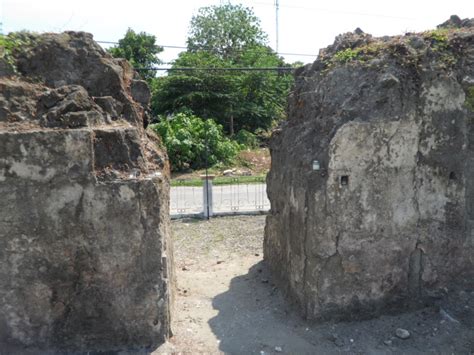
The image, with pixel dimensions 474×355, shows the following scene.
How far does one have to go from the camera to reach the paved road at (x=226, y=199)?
11.1 m

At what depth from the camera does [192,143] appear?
58.2 feet

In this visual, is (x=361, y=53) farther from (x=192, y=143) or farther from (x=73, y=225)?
(x=192, y=143)

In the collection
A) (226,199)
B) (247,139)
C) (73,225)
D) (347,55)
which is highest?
(347,55)

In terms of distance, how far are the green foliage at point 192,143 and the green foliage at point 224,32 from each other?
10548mm

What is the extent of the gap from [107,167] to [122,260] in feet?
2.95

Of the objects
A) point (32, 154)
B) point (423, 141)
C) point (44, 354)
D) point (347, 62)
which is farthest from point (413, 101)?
point (44, 354)

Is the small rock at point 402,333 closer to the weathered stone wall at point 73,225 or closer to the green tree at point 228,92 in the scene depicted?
the weathered stone wall at point 73,225

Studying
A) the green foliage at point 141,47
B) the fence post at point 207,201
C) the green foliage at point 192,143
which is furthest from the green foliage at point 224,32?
the fence post at point 207,201

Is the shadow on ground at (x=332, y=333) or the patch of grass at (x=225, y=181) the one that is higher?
the patch of grass at (x=225, y=181)

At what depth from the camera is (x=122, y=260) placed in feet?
14.5

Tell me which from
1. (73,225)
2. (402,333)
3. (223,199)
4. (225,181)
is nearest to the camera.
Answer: (73,225)

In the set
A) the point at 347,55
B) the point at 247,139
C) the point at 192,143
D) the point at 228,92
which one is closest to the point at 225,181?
the point at 192,143

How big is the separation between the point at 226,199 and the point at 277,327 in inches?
296

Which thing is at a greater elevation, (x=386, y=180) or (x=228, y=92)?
(x=228, y=92)
